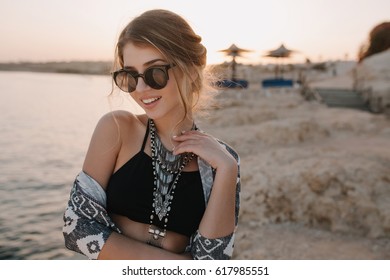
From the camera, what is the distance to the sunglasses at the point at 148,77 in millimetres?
1424

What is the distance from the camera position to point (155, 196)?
1.51 m

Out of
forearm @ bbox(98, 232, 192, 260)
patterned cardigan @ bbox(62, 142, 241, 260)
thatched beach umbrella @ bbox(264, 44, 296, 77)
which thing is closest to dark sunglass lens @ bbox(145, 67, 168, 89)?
patterned cardigan @ bbox(62, 142, 241, 260)

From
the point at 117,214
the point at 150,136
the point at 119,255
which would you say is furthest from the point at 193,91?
the point at 119,255

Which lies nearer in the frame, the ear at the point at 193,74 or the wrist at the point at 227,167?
the wrist at the point at 227,167

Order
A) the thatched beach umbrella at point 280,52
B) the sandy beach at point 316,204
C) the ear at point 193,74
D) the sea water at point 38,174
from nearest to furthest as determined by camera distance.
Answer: the ear at point 193,74, the sandy beach at point 316,204, the sea water at point 38,174, the thatched beach umbrella at point 280,52

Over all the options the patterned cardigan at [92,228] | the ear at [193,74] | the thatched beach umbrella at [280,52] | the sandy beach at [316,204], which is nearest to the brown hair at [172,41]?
the ear at [193,74]

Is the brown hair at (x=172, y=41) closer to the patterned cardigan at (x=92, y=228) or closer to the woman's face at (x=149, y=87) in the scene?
the woman's face at (x=149, y=87)

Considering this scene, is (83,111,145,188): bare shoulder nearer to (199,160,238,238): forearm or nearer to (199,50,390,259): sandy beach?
(199,160,238,238): forearm

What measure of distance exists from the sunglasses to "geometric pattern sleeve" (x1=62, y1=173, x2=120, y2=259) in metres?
0.41

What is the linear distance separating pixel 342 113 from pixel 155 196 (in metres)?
12.1

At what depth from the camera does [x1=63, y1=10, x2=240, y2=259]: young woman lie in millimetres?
1427

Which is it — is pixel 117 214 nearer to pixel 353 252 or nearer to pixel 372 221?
pixel 353 252

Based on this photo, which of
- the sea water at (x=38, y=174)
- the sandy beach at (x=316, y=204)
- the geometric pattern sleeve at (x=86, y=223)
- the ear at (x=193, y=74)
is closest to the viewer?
the geometric pattern sleeve at (x=86, y=223)
